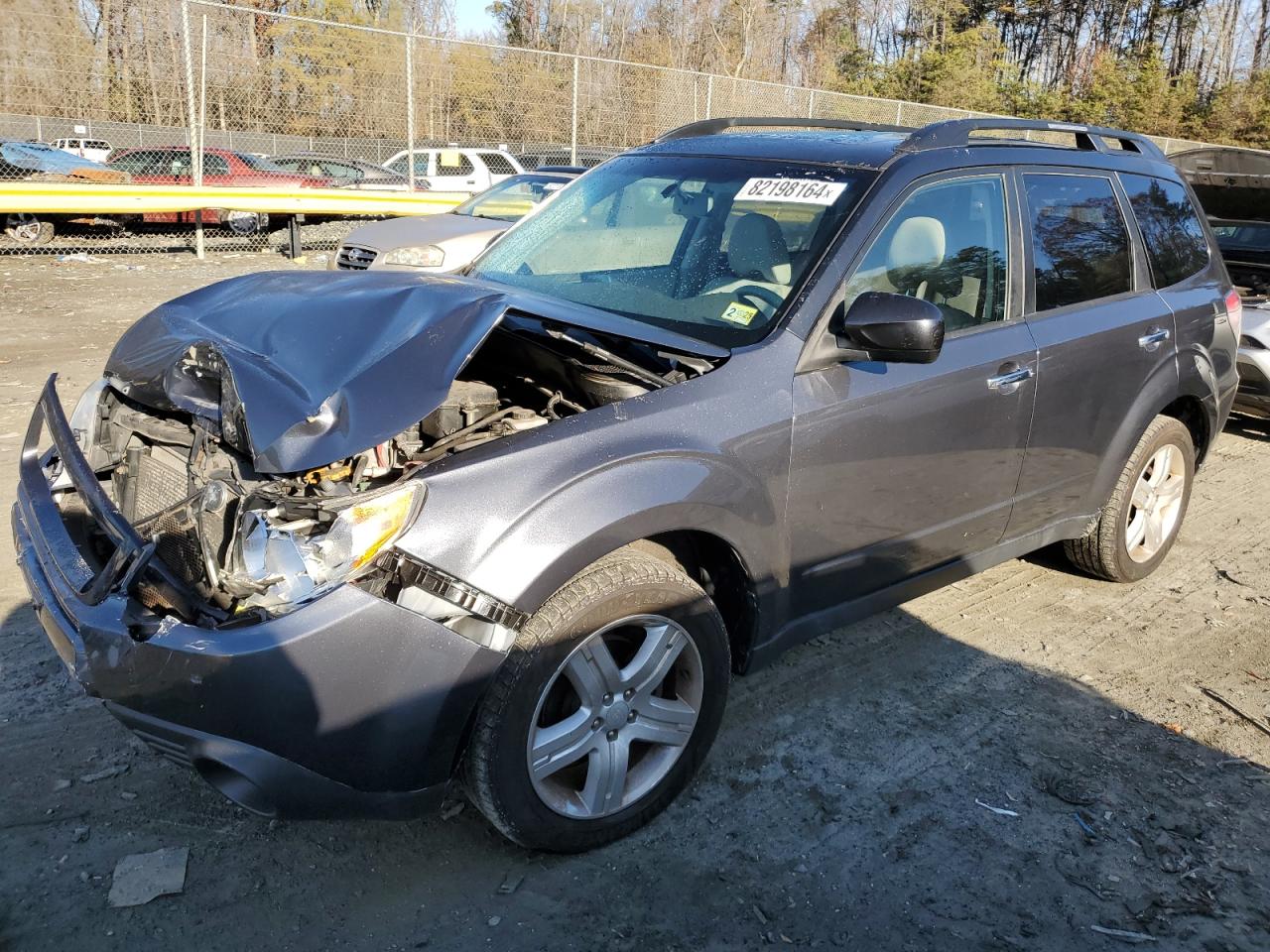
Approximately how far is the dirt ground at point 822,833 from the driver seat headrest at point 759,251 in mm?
1531

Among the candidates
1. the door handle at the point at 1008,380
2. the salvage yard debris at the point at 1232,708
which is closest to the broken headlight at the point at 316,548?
the door handle at the point at 1008,380

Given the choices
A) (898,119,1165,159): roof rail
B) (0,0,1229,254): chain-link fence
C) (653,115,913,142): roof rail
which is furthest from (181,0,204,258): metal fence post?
(898,119,1165,159): roof rail

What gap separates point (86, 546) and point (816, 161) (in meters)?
2.63

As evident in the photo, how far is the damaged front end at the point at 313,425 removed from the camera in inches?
95.9

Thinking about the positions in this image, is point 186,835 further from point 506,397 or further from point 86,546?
point 506,397

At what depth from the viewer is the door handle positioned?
373cm

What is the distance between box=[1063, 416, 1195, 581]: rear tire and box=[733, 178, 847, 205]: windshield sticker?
6.87 feet

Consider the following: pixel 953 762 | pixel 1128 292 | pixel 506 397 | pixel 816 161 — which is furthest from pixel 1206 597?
pixel 506 397

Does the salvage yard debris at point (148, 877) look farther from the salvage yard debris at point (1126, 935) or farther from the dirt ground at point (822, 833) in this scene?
the salvage yard debris at point (1126, 935)

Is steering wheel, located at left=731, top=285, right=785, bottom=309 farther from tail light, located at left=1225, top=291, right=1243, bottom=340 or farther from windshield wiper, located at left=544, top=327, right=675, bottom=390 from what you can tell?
tail light, located at left=1225, top=291, right=1243, bottom=340

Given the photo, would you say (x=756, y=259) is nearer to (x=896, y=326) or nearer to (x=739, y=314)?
(x=739, y=314)

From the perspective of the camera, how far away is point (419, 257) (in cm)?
960

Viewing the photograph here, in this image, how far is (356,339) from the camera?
2.85m

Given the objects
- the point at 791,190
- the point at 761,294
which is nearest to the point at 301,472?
the point at 761,294
